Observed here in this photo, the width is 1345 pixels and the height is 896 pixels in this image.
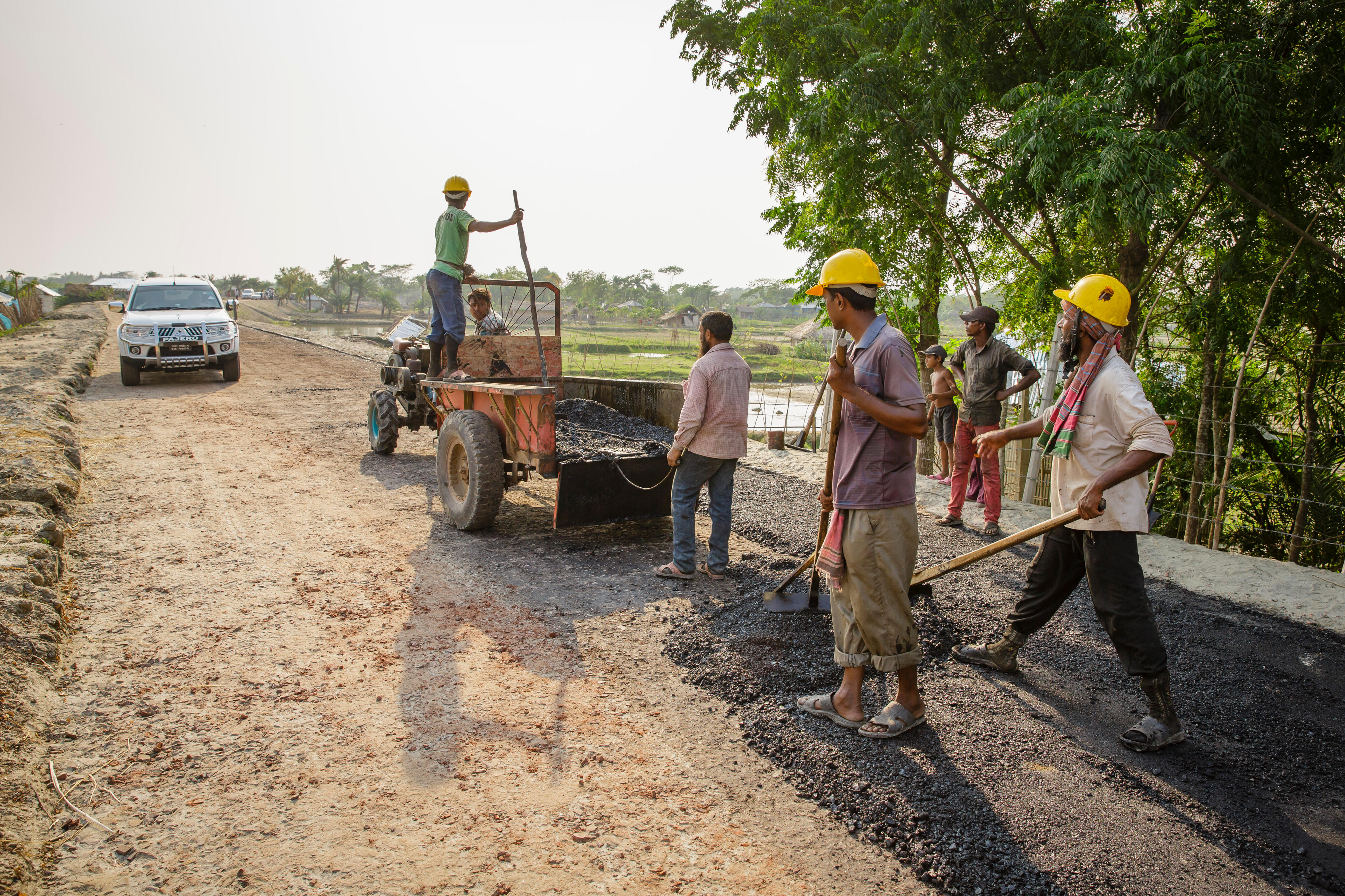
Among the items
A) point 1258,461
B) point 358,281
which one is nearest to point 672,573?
point 1258,461

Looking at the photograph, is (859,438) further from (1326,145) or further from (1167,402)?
(1167,402)

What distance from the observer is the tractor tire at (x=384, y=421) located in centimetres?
841

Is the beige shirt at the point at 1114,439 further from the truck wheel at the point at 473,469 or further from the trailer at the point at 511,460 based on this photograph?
the truck wheel at the point at 473,469

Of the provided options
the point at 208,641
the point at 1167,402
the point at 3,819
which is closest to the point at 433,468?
the point at 208,641

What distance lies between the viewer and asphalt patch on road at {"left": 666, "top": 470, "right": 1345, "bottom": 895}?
253cm

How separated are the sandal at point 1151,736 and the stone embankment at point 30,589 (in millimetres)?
3955

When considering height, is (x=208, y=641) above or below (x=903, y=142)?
below

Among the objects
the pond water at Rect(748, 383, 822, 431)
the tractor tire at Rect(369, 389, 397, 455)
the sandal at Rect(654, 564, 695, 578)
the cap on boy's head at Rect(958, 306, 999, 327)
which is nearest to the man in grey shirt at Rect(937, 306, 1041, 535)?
the cap on boy's head at Rect(958, 306, 999, 327)

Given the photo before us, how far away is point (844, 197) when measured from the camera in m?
9.82

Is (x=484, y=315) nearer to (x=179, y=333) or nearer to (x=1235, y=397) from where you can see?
(x=1235, y=397)

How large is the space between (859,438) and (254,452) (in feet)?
24.9

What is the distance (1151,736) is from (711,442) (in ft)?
9.08

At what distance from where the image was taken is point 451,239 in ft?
22.5

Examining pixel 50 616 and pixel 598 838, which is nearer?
pixel 598 838
